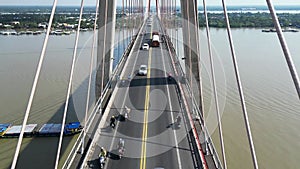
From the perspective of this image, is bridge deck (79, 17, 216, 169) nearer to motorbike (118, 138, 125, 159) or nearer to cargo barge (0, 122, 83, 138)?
motorbike (118, 138, 125, 159)

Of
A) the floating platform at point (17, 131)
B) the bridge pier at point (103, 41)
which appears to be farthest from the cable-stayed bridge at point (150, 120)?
the floating platform at point (17, 131)

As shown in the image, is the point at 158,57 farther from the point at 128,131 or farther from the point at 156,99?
the point at 128,131

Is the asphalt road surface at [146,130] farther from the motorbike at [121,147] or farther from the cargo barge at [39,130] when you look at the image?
the cargo barge at [39,130]

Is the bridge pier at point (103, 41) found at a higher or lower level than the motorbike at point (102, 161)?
higher

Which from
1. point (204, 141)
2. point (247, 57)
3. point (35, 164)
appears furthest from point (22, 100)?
point (247, 57)

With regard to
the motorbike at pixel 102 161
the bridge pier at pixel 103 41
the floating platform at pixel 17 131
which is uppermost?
the bridge pier at pixel 103 41
